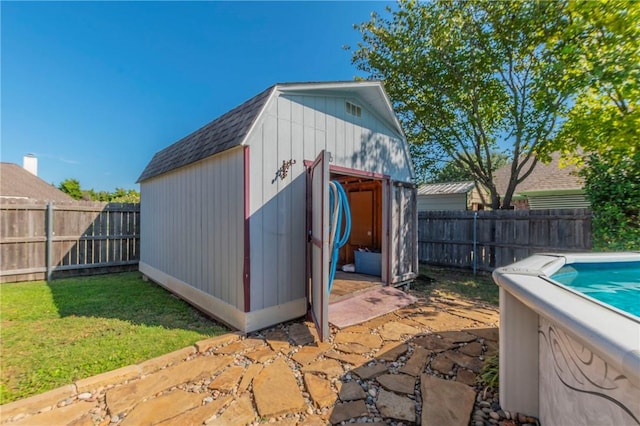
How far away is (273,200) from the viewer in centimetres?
369

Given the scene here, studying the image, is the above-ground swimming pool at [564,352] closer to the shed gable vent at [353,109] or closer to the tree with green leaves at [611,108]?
the tree with green leaves at [611,108]

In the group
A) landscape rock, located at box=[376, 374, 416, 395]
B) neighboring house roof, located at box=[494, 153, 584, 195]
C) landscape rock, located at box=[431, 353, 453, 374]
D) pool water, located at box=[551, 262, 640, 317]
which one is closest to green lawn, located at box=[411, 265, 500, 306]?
pool water, located at box=[551, 262, 640, 317]

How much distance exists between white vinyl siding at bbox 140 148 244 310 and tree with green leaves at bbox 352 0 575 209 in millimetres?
6945

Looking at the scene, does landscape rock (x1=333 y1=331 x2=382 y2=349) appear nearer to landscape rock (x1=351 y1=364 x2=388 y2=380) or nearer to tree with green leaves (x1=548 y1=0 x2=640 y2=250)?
landscape rock (x1=351 y1=364 x2=388 y2=380)

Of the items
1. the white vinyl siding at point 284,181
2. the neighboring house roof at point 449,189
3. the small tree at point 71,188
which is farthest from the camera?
the small tree at point 71,188

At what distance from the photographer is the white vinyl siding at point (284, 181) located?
3.52m

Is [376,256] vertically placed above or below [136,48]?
below

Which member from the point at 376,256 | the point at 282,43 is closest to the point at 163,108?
the point at 282,43

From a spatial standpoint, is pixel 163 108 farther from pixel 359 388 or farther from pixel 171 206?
pixel 359 388

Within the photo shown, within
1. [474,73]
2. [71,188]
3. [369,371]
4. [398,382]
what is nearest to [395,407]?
[398,382]

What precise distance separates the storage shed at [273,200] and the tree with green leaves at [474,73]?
146 inches

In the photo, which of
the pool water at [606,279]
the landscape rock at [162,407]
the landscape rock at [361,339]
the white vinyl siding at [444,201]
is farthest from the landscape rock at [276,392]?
the white vinyl siding at [444,201]

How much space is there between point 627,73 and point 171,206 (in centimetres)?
899

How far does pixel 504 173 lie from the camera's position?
14.0m
